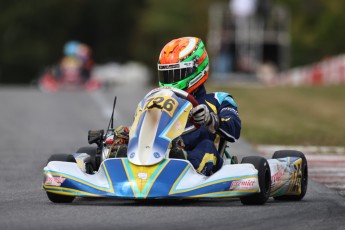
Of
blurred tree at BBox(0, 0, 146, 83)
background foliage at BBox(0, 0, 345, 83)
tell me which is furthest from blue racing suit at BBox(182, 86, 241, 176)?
blurred tree at BBox(0, 0, 146, 83)

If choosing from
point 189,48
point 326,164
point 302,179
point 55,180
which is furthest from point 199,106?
point 326,164

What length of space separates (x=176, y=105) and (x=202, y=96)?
0.90 m

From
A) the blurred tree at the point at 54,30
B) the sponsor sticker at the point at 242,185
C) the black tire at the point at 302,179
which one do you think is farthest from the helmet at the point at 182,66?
the blurred tree at the point at 54,30

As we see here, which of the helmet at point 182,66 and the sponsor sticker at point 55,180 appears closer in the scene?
the sponsor sticker at point 55,180

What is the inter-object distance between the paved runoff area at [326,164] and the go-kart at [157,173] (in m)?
1.69

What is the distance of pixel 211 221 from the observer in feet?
27.9

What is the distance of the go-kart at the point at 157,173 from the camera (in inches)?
371

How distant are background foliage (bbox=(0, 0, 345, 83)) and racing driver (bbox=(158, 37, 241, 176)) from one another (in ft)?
164

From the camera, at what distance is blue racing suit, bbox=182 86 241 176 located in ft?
32.6

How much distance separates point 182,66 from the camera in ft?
34.7

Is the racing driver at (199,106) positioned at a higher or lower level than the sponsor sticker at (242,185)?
higher

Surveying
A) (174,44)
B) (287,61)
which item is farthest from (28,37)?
(174,44)

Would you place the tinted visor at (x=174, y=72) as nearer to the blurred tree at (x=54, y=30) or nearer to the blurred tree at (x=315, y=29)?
the blurred tree at (x=315, y=29)

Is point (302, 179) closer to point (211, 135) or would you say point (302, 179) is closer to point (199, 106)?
point (211, 135)
